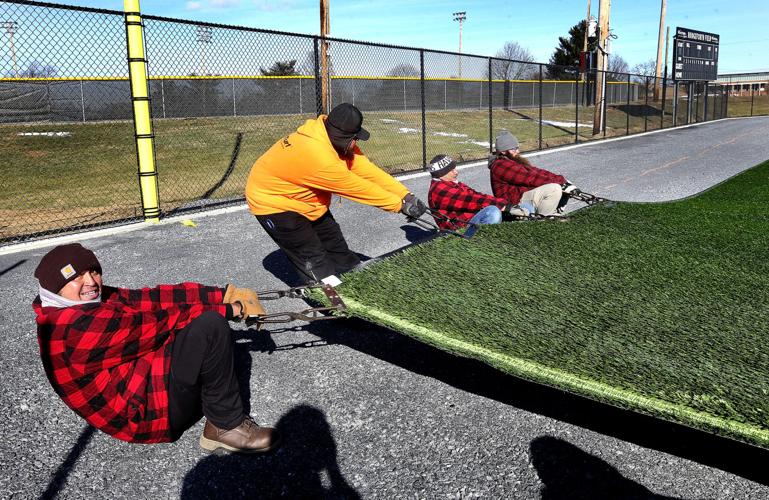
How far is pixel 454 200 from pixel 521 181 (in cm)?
94

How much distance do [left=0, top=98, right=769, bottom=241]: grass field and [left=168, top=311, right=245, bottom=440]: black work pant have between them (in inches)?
238

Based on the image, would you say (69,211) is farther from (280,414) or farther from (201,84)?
(201,84)

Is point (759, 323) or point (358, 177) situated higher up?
point (358, 177)

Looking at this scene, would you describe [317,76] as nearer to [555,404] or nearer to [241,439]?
[555,404]

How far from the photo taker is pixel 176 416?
9.85ft

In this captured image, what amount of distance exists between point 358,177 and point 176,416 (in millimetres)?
2062

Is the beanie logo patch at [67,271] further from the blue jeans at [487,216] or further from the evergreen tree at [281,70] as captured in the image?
the evergreen tree at [281,70]

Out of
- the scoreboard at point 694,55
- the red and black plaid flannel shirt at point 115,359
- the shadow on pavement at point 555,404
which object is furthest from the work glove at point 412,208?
the scoreboard at point 694,55

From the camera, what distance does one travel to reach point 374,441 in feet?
10.4

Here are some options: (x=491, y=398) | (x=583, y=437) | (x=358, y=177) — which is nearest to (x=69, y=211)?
(x=358, y=177)

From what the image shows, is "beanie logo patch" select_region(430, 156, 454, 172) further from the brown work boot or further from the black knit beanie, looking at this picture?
the black knit beanie

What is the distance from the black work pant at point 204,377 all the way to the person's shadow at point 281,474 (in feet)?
0.68

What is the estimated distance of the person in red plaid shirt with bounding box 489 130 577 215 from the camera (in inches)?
245

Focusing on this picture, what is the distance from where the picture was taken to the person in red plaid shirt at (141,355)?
8.68 ft
